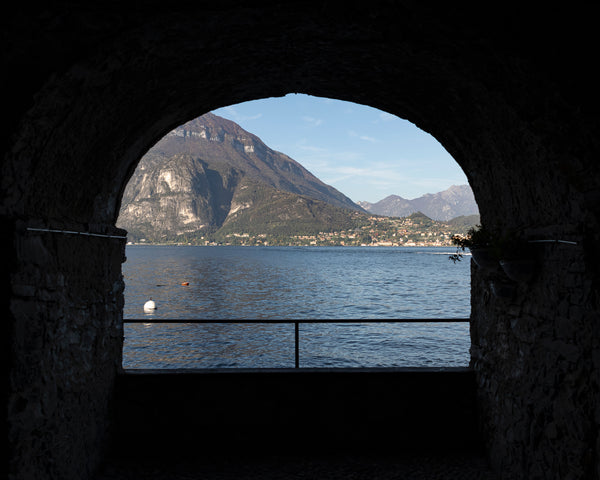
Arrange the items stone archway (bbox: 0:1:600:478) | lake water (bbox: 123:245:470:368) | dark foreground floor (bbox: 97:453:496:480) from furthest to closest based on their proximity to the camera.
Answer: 1. lake water (bbox: 123:245:470:368)
2. dark foreground floor (bbox: 97:453:496:480)
3. stone archway (bbox: 0:1:600:478)

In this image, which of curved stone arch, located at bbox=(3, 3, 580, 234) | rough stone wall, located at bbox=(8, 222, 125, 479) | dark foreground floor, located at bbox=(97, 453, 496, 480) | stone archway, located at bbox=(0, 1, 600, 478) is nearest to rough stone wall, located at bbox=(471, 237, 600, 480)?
stone archway, located at bbox=(0, 1, 600, 478)

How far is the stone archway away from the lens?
3.51 metres

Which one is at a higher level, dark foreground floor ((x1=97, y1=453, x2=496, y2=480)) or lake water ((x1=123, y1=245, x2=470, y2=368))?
dark foreground floor ((x1=97, y1=453, x2=496, y2=480))

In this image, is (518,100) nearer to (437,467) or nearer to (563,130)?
(563,130)

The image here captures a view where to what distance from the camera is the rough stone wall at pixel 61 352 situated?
12.7 ft

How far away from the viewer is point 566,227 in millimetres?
4148

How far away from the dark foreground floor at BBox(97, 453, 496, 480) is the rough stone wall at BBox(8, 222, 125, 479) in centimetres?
52

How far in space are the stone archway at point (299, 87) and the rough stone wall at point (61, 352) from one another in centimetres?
2

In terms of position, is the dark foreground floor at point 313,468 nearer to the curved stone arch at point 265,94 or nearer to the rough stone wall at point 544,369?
the rough stone wall at point 544,369

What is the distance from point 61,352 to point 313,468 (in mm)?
2956

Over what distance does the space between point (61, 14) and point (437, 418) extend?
221 inches

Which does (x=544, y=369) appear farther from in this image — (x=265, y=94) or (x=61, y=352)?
(x=61, y=352)

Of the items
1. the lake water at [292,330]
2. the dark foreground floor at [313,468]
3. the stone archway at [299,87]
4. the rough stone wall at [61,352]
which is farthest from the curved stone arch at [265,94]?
the lake water at [292,330]

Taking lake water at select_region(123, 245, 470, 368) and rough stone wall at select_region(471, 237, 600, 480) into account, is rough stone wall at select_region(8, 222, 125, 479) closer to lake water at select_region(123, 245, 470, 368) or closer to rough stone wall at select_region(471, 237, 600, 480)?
rough stone wall at select_region(471, 237, 600, 480)
